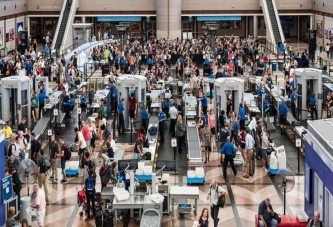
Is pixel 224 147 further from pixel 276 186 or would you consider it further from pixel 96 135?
pixel 96 135

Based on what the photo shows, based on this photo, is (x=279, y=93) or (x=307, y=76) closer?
(x=307, y=76)

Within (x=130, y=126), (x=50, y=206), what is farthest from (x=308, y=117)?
(x=50, y=206)

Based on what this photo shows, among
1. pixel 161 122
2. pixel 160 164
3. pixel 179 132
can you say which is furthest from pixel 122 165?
pixel 161 122

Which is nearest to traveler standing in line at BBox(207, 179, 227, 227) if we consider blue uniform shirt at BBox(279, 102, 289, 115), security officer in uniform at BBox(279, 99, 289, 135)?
security officer in uniform at BBox(279, 99, 289, 135)

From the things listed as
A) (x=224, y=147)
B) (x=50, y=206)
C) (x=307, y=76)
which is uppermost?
(x=307, y=76)

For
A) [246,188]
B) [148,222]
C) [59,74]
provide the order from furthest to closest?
[59,74]
[246,188]
[148,222]

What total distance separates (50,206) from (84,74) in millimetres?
26911

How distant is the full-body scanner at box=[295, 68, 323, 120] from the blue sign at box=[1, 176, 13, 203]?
666 inches

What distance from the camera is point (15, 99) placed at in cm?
3052

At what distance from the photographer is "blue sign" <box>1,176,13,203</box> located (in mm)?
18000

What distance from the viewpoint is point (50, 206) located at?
20.5 m

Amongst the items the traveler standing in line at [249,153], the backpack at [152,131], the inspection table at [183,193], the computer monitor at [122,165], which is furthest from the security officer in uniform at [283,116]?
the inspection table at [183,193]

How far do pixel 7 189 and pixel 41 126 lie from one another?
11.2 meters

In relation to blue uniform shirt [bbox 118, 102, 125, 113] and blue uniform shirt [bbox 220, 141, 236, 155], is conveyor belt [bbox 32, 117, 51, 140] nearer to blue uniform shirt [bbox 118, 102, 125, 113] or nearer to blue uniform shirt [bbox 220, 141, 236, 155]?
blue uniform shirt [bbox 118, 102, 125, 113]
